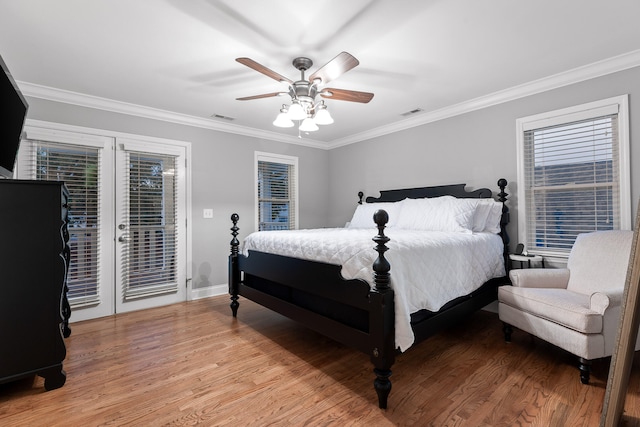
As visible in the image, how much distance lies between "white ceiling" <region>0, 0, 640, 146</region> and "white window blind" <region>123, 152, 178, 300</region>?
79 cm

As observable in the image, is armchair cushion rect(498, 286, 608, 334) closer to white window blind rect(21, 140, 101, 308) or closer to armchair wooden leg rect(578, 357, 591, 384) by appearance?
armchair wooden leg rect(578, 357, 591, 384)

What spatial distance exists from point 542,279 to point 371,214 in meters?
2.00

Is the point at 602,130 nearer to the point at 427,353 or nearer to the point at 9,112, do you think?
the point at 427,353

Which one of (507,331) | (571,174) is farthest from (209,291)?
(571,174)

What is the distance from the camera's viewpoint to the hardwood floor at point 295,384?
5.58 ft

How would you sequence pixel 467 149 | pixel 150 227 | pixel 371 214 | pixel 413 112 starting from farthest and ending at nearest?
pixel 371 214 → pixel 413 112 → pixel 150 227 → pixel 467 149

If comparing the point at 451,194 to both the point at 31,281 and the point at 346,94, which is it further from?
the point at 31,281

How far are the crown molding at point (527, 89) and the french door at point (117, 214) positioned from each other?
3.14 metres

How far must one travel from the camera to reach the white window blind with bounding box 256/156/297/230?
4.86 m

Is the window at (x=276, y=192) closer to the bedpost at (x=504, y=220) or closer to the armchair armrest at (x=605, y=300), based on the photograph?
the bedpost at (x=504, y=220)

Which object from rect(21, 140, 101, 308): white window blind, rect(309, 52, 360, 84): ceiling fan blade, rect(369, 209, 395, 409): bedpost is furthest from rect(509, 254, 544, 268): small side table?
rect(21, 140, 101, 308): white window blind

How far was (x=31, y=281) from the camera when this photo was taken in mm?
1958

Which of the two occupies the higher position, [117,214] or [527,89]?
[527,89]

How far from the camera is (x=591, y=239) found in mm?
2570
